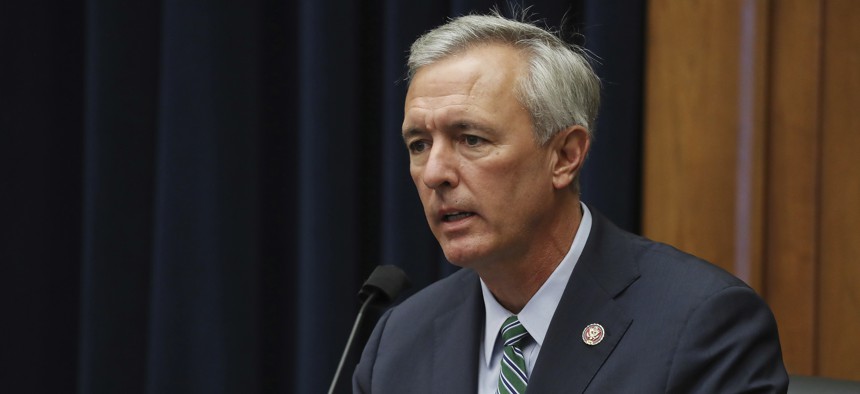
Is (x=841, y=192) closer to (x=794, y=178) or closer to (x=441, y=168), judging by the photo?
(x=794, y=178)

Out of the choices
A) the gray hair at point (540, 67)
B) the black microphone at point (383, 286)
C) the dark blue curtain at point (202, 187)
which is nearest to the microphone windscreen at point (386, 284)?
the black microphone at point (383, 286)

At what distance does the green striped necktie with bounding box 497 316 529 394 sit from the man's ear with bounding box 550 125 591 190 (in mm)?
250

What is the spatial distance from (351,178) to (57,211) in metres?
0.84

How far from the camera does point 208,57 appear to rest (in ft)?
9.09

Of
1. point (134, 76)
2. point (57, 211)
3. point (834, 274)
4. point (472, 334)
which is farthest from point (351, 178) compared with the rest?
point (834, 274)

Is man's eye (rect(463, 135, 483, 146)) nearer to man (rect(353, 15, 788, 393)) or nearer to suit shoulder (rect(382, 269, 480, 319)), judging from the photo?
man (rect(353, 15, 788, 393))

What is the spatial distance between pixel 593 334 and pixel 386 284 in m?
0.43

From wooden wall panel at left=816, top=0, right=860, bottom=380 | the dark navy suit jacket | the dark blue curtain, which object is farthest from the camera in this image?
the dark blue curtain

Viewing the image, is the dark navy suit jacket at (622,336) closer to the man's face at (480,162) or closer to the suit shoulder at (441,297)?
the suit shoulder at (441,297)

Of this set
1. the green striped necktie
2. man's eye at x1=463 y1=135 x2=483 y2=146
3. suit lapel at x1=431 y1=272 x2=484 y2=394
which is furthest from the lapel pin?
man's eye at x1=463 y1=135 x2=483 y2=146

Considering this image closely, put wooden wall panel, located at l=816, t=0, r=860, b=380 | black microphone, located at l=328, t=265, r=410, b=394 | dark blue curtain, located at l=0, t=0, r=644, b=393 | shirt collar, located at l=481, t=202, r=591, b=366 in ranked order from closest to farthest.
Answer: shirt collar, located at l=481, t=202, r=591, b=366 → black microphone, located at l=328, t=265, r=410, b=394 → wooden wall panel, located at l=816, t=0, r=860, b=380 → dark blue curtain, located at l=0, t=0, r=644, b=393

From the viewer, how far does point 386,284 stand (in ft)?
6.24

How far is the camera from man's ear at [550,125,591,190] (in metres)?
1.75

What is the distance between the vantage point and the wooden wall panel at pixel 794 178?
2.44 m
